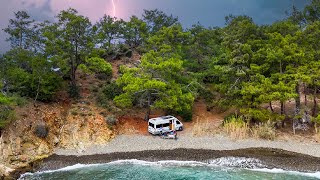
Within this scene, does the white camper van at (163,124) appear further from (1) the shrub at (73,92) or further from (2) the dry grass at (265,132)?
(1) the shrub at (73,92)

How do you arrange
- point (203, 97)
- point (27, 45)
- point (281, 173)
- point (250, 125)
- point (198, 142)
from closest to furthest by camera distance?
point (281, 173) < point (198, 142) < point (250, 125) < point (27, 45) < point (203, 97)

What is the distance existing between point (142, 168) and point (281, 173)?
11502 mm

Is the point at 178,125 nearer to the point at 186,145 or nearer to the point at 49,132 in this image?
the point at 186,145

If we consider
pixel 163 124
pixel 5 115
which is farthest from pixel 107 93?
pixel 5 115

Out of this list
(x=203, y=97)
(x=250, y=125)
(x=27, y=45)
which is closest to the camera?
(x=250, y=125)

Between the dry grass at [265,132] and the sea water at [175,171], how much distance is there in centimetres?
528

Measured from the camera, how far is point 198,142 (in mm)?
36094

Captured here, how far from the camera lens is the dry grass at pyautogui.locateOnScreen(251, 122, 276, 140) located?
119ft

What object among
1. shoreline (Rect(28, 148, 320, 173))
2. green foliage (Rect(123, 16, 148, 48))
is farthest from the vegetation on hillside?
green foliage (Rect(123, 16, 148, 48))

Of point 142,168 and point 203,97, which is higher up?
point 203,97

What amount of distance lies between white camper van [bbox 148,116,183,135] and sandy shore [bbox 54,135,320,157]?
106cm

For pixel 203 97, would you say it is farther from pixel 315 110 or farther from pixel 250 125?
pixel 315 110

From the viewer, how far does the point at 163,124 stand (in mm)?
38156

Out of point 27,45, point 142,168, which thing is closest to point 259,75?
point 142,168
